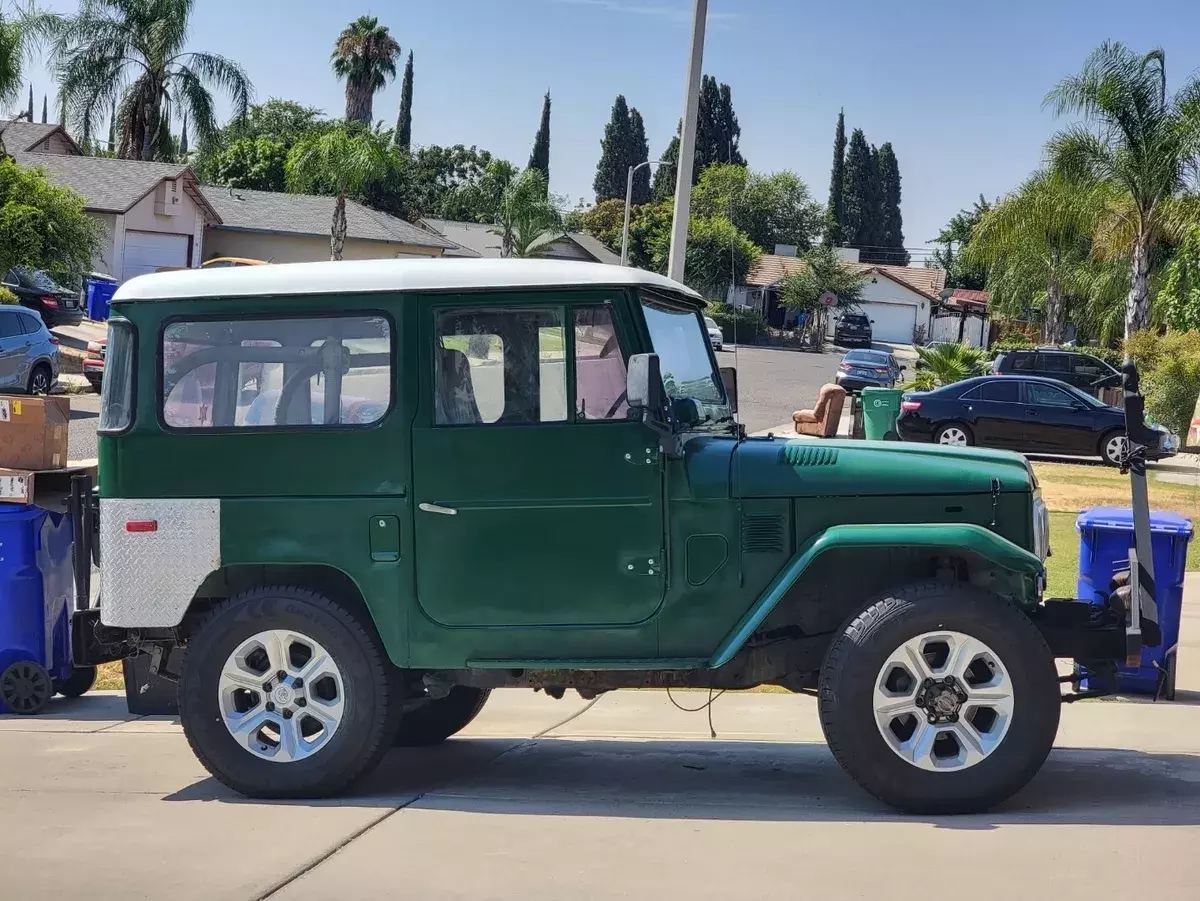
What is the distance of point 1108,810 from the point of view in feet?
18.6

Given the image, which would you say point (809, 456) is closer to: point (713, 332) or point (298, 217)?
point (713, 332)

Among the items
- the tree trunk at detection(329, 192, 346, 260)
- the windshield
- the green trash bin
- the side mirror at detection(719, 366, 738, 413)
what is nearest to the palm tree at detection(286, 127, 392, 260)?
the tree trunk at detection(329, 192, 346, 260)

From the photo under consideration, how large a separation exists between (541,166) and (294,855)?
95.1 m

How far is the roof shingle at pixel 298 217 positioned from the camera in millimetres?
52438

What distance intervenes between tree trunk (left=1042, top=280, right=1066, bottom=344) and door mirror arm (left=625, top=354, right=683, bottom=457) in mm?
40836

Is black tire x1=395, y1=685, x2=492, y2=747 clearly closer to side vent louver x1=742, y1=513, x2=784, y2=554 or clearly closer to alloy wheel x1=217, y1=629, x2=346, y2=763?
alloy wheel x1=217, y1=629, x2=346, y2=763

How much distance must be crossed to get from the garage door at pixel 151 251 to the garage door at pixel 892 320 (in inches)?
1631

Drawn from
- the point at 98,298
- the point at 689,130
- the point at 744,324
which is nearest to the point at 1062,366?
the point at 689,130

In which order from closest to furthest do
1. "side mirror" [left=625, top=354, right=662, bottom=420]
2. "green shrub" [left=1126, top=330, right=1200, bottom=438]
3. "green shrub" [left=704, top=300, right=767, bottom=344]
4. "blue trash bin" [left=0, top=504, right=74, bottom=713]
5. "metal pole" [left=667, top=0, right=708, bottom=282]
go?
1. "side mirror" [left=625, top=354, right=662, bottom=420]
2. "blue trash bin" [left=0, top=504, right=74, bottom=713]
3. "metal pole" [left=667, top=0, right=708, bottom=282]
4. "green shrub" [left=1126, top=330, right=1200, bottom=438]
5. "green shrub" [left=704, top=300, right=767, bottom=344]

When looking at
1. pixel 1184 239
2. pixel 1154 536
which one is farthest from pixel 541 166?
pixel 1154 536

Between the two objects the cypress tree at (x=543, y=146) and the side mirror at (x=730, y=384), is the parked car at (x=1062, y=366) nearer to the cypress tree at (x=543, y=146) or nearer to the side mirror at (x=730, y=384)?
the side mirror at (x=730, y=384)

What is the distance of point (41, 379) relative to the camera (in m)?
24.0

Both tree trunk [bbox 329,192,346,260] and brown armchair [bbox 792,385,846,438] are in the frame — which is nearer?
brown armchair [bbox 792,385,846,438]

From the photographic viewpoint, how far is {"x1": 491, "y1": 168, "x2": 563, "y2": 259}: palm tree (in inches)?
2328
